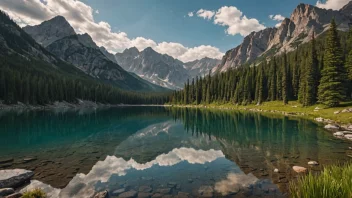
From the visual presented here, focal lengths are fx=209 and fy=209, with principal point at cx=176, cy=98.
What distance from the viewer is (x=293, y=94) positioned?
99.8m

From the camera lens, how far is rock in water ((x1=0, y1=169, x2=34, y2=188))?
45.8 ft

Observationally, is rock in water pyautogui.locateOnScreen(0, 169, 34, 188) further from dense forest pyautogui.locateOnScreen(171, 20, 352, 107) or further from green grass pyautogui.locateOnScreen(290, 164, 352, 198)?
dense forest pyautogui.locateOnScreen(171, 20, 352, 107)

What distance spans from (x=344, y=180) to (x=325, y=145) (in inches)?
888

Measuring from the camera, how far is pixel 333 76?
198ft

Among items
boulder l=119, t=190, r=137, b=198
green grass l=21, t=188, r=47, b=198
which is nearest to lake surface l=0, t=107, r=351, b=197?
boulder l=119, t=190, r=137, b=198

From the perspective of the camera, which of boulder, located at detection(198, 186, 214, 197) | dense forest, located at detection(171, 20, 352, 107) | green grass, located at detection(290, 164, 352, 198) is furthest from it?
dense forest, located at detection(171, 20, 352, 107)

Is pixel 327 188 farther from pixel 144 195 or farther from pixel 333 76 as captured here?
pixel 333 76

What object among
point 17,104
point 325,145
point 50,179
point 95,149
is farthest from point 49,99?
point 325,145

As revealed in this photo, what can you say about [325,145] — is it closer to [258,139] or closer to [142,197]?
[258,139]

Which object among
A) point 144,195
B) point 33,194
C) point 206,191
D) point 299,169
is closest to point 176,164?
point 206,191

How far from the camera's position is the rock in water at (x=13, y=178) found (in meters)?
14.0

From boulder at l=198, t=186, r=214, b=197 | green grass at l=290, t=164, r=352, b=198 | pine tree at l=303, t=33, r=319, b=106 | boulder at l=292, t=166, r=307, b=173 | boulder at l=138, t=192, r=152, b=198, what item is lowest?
boulder at l=138, t=192, r=152, b=198

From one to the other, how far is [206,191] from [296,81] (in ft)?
329

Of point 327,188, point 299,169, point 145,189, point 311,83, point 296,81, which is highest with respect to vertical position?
point 296,81
